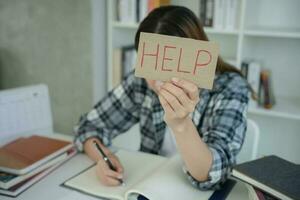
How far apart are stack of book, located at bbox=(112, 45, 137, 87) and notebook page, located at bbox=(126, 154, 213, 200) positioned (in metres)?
1.26

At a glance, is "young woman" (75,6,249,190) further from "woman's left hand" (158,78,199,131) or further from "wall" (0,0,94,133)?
"wall" (0,0,94,133)

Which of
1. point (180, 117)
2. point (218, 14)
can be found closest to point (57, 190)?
point (180, 117)

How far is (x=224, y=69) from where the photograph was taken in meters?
1.22

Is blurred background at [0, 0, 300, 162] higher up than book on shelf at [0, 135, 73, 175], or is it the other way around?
blurred background at [0, 0, 300, 162]

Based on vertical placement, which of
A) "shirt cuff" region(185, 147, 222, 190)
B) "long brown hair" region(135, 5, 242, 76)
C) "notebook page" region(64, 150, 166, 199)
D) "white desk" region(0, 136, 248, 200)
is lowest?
"white desk" region(0, 136, 248, 200)

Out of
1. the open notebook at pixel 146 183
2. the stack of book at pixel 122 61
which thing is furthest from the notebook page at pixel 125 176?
the stack of book at pixel 122 61

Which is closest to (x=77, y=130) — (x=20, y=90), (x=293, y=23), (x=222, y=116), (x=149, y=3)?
(x=20, y=90)

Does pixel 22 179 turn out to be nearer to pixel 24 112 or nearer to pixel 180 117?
pixel 24 112

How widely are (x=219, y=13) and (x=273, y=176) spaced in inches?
50.5

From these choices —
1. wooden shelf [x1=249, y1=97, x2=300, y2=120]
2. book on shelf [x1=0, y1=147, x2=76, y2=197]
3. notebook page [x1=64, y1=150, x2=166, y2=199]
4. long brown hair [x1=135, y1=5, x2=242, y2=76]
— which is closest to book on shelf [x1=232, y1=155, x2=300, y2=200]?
notebook page [x1=64, y1=150, x2=166, y2=199]

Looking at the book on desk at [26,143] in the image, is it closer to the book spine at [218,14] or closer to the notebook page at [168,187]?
the notebook page at [168,187]

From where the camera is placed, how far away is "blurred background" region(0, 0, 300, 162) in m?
1.88

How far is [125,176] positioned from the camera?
102cm

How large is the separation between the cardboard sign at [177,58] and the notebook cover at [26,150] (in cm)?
52
